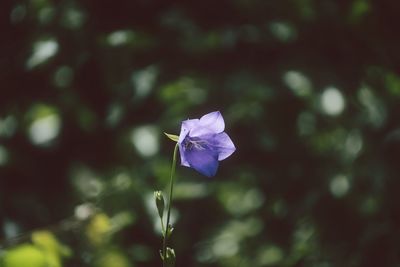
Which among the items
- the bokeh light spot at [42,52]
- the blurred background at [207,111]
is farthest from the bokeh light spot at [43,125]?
the bokeh light spot at [42,52]

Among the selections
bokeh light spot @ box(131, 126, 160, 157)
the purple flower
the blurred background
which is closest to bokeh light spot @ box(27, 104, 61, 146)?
the blurred background

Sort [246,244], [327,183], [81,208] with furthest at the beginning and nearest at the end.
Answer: [246,244]
[327,183]
[81,208]

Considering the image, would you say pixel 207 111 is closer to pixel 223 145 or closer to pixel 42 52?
pixel 42 52

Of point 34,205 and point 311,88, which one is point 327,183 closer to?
point 311,88

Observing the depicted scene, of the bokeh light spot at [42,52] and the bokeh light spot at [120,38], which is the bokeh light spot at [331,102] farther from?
the bokeh light spot at [42,52]

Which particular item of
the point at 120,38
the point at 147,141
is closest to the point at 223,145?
the point at 147,141

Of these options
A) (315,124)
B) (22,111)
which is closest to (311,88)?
(315,124)

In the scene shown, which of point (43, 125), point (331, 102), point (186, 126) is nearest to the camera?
point (186, 126)
